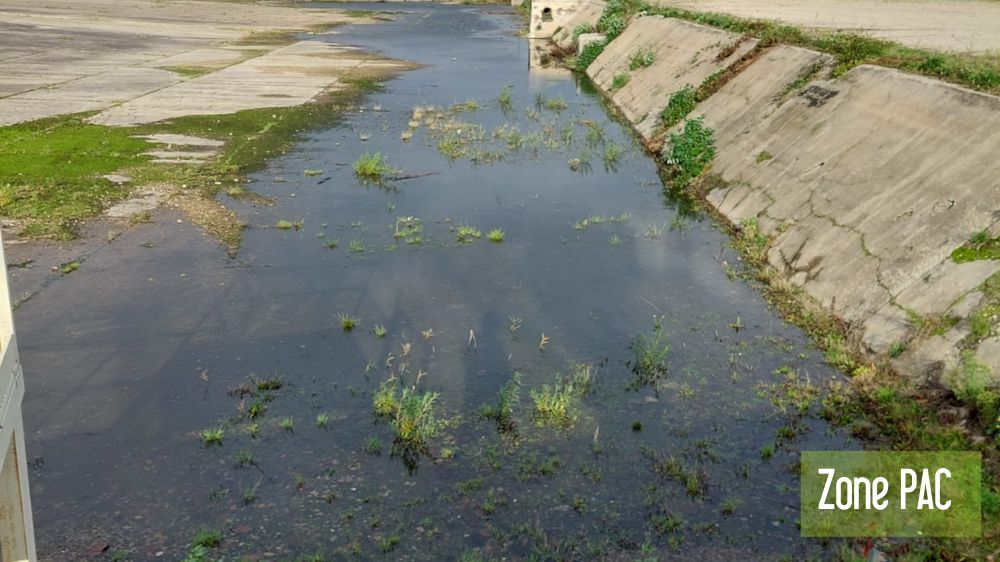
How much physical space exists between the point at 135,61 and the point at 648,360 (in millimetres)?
28376

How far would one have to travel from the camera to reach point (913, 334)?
8.25 meters

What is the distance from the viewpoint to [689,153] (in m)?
17.0

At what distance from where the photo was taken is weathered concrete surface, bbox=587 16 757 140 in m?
21.8

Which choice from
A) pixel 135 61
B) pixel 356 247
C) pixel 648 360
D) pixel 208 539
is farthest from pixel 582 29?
pixel 208 539

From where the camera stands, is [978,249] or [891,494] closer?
[891,494]

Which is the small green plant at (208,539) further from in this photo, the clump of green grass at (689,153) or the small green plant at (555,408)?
the clump of green grass at (689,153)

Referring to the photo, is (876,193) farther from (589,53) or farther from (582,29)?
(582,29)

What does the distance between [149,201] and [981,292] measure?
11893mm

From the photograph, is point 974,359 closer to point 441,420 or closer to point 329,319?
point 441,420

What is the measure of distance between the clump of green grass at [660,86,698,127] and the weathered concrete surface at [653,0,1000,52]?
17.3ft

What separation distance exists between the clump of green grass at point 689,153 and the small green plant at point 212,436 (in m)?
11.1

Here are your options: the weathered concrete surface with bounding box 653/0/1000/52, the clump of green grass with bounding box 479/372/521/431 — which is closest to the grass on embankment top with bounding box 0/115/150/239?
the clump of green grass with bounding box 479/372/521/431

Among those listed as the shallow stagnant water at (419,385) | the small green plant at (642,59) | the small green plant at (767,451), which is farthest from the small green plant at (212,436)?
the small green plant at (642,59)

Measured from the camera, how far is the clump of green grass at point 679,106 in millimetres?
19969
